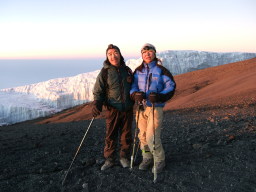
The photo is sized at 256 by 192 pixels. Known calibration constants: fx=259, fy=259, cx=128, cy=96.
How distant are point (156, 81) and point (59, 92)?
54.7 meters

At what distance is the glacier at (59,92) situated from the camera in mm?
49284

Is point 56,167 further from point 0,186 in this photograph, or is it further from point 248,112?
point 248,112

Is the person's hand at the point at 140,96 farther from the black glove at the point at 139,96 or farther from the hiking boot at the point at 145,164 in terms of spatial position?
the hiking boot at the point at 145,164

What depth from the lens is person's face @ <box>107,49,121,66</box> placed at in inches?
172

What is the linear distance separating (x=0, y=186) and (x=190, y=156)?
3.46m

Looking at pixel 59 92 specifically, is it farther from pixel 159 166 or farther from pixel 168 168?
pixel 159 166

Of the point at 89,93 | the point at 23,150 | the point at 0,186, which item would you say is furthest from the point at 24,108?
the point at 0,186

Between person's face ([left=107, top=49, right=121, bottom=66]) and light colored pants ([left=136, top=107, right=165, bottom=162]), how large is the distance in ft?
3.11

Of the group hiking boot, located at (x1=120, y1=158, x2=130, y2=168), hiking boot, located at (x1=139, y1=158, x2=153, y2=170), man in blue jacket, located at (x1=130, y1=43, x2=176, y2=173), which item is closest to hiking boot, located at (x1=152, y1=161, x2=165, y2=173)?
man in blue jacket, located at (x1=130, y1=43, x2=176, y2=173)

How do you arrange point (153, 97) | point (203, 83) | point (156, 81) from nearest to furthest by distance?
point (153, 97)
point (156, 81)
point (203, 83)

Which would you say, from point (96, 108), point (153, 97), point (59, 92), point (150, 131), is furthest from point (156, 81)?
point (59, 92)

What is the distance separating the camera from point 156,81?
4.13 metres

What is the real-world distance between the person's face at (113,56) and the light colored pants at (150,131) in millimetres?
948

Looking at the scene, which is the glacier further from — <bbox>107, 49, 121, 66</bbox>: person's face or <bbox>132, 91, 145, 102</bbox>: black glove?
<bbox>132, 91, 145, 102</bbox>: black glove
